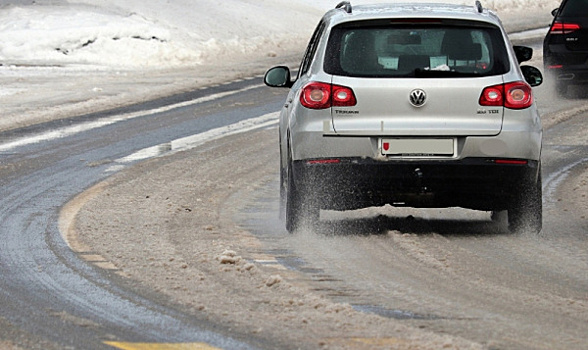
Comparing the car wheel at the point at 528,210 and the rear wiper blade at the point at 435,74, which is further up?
the rear wiper blade at the point at 435,74

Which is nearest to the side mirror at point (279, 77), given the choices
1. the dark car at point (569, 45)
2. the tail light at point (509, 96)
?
the tail light at point (509, 96)

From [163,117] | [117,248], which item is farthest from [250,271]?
[163,117]

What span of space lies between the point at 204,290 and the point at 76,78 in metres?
17.8

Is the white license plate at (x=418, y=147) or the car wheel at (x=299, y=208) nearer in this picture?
the white license plate at (x=418, y=147)

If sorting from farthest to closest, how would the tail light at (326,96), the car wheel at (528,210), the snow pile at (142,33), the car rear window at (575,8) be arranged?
the snow pile at (142,33) < the car rear window at (575,8) < the car wheel at (528,210) < the tail light at (326,96)

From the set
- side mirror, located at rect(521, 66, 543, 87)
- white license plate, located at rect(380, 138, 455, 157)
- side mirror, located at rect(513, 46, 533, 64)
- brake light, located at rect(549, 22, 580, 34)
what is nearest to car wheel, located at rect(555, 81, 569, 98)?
brake light, located at rect(549, 22, 580, 34)

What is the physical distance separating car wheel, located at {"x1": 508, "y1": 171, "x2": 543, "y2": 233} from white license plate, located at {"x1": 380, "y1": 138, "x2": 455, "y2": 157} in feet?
2.05

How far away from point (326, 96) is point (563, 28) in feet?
36.4

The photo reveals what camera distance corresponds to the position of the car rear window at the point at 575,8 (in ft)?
64.2

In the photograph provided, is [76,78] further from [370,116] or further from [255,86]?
[370,116]

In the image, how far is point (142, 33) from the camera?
2902 centimetres

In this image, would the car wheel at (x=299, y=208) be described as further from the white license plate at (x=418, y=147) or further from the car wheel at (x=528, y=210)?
the car wheel at (x=528, y=210)

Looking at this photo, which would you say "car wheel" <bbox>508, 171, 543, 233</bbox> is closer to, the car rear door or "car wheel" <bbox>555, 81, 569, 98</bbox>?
the car rear door

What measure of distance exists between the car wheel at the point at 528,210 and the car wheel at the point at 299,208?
131 centimetres
